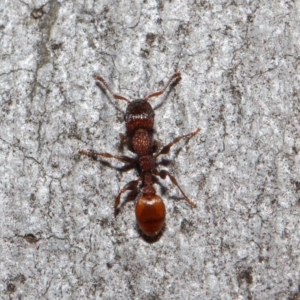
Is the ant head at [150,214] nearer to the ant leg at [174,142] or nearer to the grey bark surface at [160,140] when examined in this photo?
the grey bark surface at [160,140]

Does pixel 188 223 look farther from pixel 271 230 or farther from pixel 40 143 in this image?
pixel 40 143

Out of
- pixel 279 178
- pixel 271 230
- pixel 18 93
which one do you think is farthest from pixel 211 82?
pixel 18 93

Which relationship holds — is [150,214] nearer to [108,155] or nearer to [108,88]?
[108,155]

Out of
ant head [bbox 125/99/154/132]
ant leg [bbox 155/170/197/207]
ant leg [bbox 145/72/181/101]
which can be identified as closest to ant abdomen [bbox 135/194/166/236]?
ant leg [bbox 155/170/197/207]

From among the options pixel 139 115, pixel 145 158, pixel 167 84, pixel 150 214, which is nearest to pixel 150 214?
pixel 150 214

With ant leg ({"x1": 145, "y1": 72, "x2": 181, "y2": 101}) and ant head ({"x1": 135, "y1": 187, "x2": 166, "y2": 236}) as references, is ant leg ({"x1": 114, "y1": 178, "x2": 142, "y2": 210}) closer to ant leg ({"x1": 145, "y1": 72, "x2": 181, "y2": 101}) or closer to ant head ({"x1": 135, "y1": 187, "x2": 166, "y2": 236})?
ant head ({"x1": 135, "y1": 187, "x2": 166, "y2": 236})
